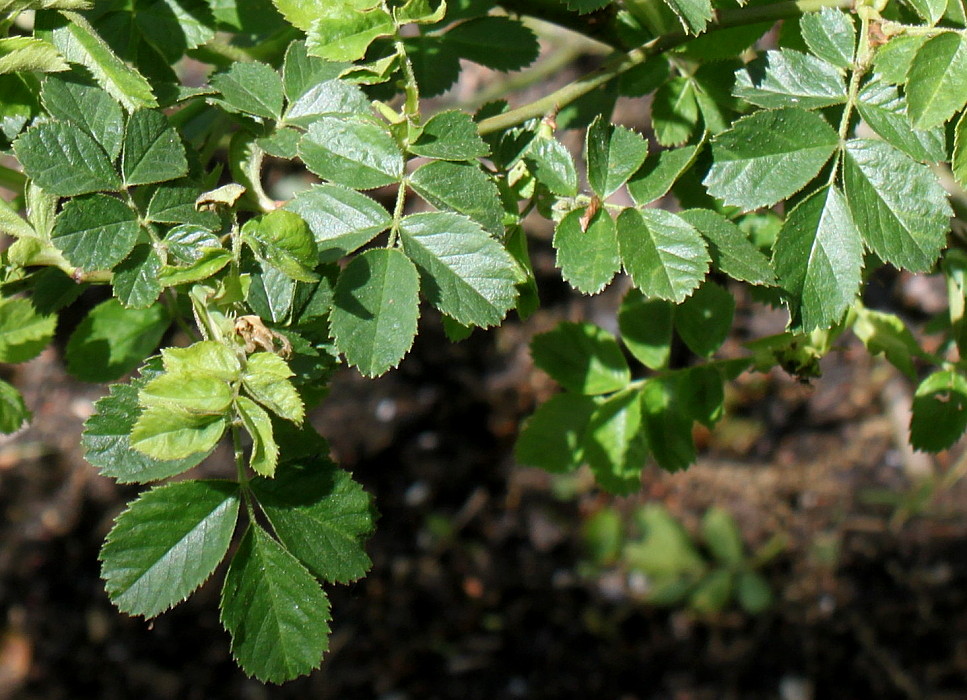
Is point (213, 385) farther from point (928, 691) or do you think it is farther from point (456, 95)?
point (456, 95)

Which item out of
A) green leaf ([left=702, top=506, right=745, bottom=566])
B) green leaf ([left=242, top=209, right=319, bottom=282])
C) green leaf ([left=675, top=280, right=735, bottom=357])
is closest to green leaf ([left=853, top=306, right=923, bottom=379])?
green leaf ([left=675, top=280, right=735, bottom=357])

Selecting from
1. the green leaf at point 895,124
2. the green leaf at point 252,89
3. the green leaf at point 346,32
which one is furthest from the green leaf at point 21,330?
the green leaf at point 895,124

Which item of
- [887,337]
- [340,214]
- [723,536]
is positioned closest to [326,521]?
[340,214]

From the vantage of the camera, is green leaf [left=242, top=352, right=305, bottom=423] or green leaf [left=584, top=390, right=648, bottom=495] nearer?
green leaf [left=242, top=352, right=305, bottom=423]

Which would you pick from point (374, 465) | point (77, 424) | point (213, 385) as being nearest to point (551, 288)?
point (374, 465)

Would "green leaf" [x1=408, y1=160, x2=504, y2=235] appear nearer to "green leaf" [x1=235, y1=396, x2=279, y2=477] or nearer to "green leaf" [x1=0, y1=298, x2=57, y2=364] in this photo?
"green leaf" [x1=235, y1=396, x2=279, y2=477]

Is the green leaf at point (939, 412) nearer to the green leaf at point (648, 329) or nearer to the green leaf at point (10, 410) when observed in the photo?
the green leaf at point (648, 329)

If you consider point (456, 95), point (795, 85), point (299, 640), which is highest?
point (795, 85)
